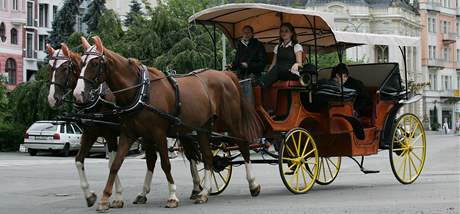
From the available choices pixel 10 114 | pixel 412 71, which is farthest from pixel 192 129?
pixel 412 71

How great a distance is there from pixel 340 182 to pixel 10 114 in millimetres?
30575

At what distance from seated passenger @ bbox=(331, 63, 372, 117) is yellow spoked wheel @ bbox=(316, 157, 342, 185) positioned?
3.65ft

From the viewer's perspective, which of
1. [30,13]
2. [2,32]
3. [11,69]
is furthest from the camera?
[30,13]

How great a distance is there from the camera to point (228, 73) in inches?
571

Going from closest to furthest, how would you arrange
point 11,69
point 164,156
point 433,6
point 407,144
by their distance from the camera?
point 164,156 < point 407,144 < point 11,69 < point 433,6

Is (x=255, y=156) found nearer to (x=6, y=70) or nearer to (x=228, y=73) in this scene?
(x=228, y=73)

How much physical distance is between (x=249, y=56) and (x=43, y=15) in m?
57.2

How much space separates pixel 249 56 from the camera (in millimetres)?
15406

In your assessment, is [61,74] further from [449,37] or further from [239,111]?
[449,37]

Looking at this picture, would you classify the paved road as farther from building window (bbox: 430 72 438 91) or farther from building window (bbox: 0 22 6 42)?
building window (bbox: 430 72 438 91)

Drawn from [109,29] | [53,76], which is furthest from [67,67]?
[109,29]

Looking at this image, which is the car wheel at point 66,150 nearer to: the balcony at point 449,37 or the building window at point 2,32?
the building window at point 2,32

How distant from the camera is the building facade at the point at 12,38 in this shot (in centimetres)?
6456

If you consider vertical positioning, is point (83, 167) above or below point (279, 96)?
below
